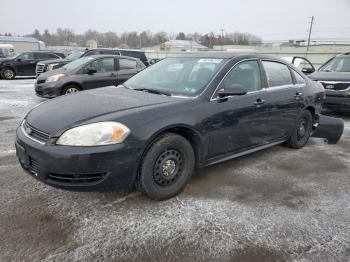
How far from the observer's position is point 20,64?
18.4m

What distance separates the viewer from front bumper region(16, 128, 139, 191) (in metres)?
2.98

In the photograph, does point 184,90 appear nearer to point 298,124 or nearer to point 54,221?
point 54,221

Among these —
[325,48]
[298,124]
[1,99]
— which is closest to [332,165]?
[298,124]

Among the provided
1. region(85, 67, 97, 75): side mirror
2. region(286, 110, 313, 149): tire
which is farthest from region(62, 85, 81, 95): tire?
region(286, 110, 313, 149): tire

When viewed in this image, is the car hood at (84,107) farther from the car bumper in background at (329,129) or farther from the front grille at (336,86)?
the front grille at (336,86)

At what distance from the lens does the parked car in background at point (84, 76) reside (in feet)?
31.0

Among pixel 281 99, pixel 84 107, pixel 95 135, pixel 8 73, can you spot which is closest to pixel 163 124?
pixel 95 135

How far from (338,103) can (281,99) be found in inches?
157

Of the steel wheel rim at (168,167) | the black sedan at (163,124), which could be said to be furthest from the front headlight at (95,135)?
the steel wheel rim at (168,167)

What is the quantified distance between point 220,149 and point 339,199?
4.73ft

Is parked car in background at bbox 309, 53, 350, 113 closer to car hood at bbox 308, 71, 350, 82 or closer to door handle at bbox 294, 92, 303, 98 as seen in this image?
car hood at bbox 308, 71, 350, 82

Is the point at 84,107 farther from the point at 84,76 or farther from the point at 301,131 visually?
the point at 84,76

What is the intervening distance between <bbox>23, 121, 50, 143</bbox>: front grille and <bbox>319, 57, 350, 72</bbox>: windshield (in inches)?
331

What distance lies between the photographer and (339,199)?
380 centimetres
